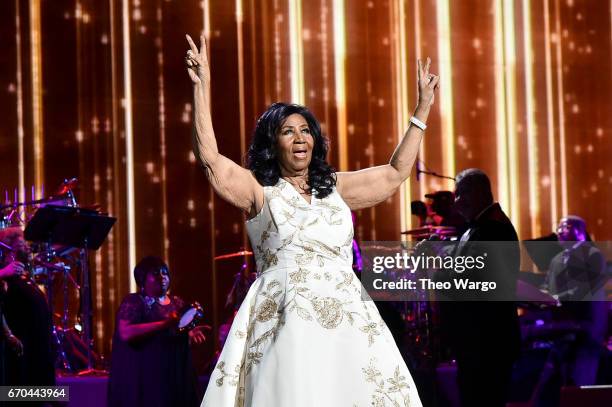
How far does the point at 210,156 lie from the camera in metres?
2.51

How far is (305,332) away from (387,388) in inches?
9.7

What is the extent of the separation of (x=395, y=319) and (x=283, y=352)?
3000 millimetres

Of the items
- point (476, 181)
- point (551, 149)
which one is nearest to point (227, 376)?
point (476, 181)

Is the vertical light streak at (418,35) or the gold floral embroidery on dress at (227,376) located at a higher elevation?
the vertical light streak at (418,35)

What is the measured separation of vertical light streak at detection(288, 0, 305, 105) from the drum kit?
193 cm

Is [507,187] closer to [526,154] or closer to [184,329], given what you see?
[526,154]

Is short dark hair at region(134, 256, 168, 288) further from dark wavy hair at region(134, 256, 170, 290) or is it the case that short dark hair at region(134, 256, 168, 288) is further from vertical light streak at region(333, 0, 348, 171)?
vertical light streak at region(333, 0, 348, 171)

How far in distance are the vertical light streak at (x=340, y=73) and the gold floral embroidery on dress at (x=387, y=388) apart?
5.15 meters

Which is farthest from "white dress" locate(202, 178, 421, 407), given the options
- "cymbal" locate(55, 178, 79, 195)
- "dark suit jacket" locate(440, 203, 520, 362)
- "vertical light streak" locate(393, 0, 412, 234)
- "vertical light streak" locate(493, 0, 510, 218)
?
"vertical light streak" locate(493, 0, 510, 218)

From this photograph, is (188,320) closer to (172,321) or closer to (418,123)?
(172,321)

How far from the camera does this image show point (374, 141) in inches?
302

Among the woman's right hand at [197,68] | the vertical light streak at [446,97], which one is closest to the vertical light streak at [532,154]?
the vertical light streak at [446,97]

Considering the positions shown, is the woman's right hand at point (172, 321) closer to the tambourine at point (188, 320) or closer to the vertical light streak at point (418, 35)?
the tambourine at point (188, 320)

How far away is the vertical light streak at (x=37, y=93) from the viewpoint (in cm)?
712
